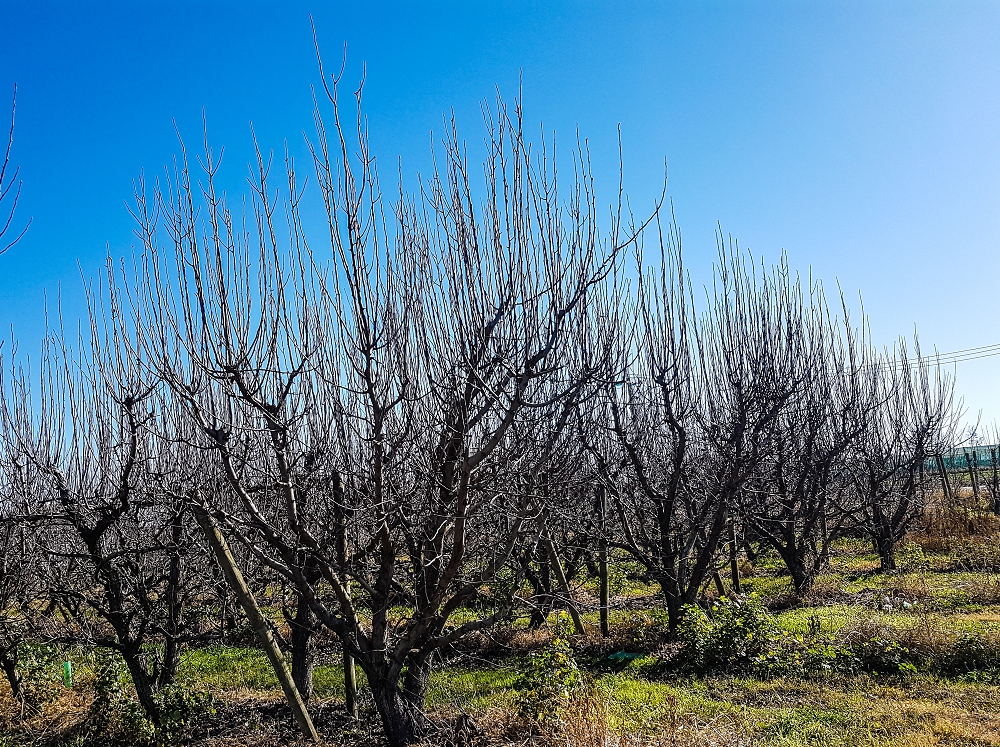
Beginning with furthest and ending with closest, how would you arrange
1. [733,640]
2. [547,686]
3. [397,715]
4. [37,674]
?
[37,674], [733,640], [547,686], [397,715]

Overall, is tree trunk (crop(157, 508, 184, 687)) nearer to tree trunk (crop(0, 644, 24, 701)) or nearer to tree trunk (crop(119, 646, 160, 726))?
tree trunk (crop(119, 646, 160, 726))

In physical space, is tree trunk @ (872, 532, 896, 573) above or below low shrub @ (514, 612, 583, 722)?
below

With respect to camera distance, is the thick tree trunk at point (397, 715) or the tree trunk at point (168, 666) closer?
the thick tree trunk at point (397, 715)

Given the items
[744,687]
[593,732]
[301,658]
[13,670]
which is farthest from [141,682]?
[744,687]

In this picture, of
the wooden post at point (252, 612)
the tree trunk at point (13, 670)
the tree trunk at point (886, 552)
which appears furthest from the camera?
the tree trunk at point (886, 552)

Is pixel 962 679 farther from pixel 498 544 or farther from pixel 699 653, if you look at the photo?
pixel 498 544

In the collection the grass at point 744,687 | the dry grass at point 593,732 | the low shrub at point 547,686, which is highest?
the low shrub at point 547,686

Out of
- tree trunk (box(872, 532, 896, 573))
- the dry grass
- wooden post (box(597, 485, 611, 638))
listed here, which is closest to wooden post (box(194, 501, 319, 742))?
the dry grass

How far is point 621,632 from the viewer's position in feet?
28.9

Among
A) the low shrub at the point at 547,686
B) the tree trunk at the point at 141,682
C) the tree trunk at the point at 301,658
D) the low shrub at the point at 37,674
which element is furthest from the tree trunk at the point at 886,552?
the low shrub at the point at 37,674

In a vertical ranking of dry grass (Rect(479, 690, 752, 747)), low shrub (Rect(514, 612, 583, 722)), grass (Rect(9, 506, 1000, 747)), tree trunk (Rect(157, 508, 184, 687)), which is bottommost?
grass (Rect(9, 506, 1000, 747))

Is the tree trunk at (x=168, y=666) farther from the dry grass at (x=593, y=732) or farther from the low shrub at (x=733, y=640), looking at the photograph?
the low shrub at (x=733, y=640)

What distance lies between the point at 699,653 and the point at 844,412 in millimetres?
5530

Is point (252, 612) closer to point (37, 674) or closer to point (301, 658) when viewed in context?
point (301, 658)
